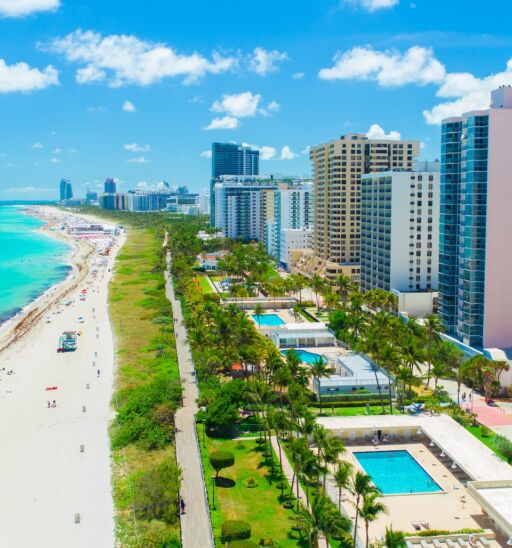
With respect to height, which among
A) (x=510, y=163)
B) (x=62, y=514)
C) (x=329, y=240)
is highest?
(x=510, y=163)

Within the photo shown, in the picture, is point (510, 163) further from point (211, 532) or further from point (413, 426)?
point (211, 532)

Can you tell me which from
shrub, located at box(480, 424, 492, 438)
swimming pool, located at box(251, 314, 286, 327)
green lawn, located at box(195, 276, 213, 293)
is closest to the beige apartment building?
swimming pool, located at box(251, 314, 286, 327)

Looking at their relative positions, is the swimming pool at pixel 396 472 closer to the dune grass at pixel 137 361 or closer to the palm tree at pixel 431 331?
the dune grass at pixel 137 361

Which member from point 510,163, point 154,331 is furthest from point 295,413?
point 154,331

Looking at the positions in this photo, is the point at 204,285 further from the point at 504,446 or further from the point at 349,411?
the point at 504,446

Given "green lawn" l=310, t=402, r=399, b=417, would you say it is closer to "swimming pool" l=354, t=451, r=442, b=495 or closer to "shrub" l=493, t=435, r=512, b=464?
"swimming pool" l=354, t=451, r=442, b=495

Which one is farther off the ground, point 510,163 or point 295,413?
point 510,163

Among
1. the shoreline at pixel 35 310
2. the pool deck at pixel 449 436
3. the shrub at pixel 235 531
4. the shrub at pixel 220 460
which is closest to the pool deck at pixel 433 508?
the pool deck at pixel 449 436
